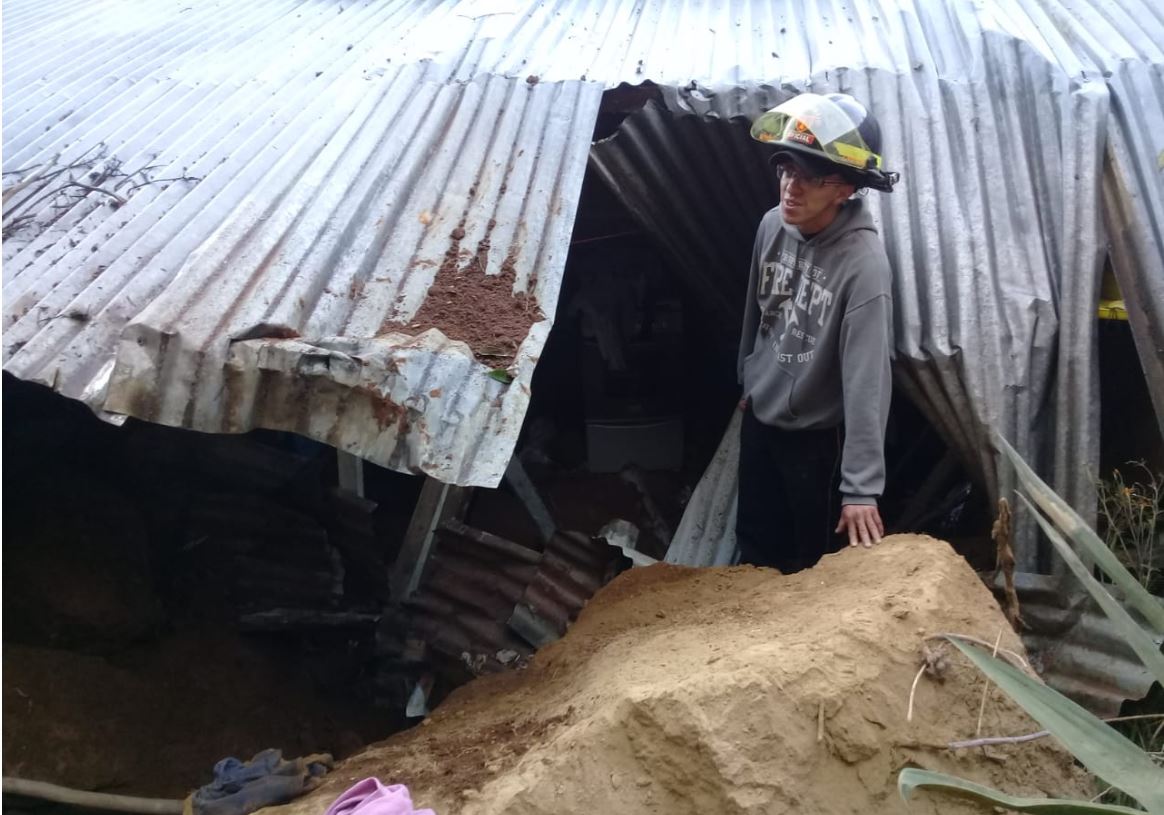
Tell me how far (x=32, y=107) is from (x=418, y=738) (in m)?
3.64

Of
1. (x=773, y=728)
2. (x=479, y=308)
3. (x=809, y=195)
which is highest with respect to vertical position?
(x=809, y=195)

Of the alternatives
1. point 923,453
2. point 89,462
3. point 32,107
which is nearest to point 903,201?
point 923,453

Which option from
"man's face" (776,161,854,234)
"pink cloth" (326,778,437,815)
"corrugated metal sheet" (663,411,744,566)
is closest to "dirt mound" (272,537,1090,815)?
"pink cloth" (326,778,437,815)

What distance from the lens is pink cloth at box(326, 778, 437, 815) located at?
2029 millimetres

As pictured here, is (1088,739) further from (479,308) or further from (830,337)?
(479,308)

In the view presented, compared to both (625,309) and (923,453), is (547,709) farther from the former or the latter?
(625,309)

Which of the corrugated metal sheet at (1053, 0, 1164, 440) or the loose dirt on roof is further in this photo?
Answer: the corrugated metal sheet at (1053, 0, 1164, 440)

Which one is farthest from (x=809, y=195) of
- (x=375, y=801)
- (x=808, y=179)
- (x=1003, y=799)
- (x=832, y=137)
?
(x=375, y=801)

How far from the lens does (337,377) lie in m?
2.69

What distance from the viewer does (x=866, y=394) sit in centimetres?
293

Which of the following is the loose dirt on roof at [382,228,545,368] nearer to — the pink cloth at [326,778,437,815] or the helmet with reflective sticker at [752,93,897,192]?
the helmet with reflective sticker at [752,93,897,192]

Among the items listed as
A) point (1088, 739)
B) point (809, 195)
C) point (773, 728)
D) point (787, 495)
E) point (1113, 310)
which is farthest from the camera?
point (787, 495)

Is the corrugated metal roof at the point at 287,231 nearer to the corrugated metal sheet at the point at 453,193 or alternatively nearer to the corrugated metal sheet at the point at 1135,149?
the corrugated metal sheet at the point at 453,193

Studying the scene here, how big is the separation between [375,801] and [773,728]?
36.4 inches
